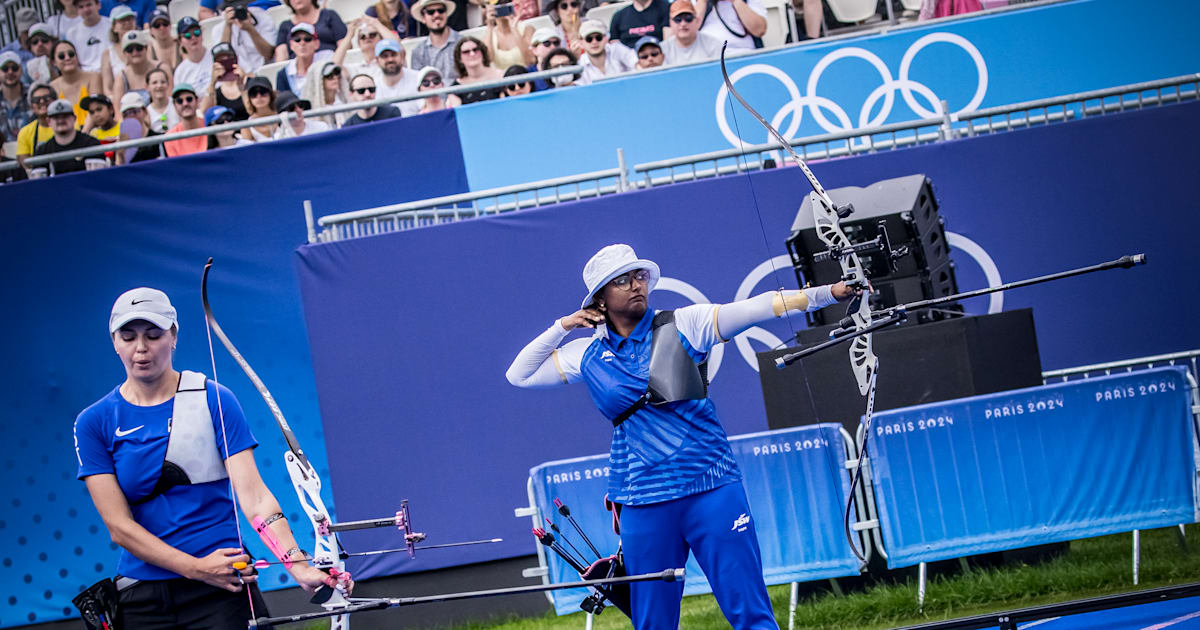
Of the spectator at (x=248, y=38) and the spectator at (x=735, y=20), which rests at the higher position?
the spectator at (x=248, y=38)

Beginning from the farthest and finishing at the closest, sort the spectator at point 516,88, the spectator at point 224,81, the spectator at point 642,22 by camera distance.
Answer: the spectator at point 224,81, the spectator at point 642,22, the spectator at point 516,88

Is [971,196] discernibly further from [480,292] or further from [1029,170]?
[480,292]

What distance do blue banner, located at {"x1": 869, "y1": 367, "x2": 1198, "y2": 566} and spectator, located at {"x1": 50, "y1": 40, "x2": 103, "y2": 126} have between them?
26.3 ft

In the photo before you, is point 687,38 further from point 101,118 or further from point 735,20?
point 101,118

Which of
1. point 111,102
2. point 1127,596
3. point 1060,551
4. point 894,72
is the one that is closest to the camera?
point 1127,596

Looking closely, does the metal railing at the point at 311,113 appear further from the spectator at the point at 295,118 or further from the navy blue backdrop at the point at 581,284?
the navy blue backdrop at the point at 581,284

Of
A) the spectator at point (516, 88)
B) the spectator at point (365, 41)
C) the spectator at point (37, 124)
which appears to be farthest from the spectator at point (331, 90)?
the spectator at point (37, 124)

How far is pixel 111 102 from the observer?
34.2 ft

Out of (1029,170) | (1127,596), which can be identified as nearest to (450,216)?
(1029,170)

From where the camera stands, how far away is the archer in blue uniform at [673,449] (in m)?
4.26

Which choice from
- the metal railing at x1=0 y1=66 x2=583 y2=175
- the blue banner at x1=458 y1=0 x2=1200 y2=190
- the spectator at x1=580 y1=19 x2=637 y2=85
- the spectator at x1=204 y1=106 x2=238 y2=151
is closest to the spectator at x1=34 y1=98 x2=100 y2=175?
the metal railing at x1=0 y1=66 x2=583 y2=175

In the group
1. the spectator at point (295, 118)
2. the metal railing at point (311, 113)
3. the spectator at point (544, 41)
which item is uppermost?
the spectator at point (544, 41)

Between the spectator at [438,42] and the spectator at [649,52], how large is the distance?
160 cm

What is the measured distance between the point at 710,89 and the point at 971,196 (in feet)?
6.27
